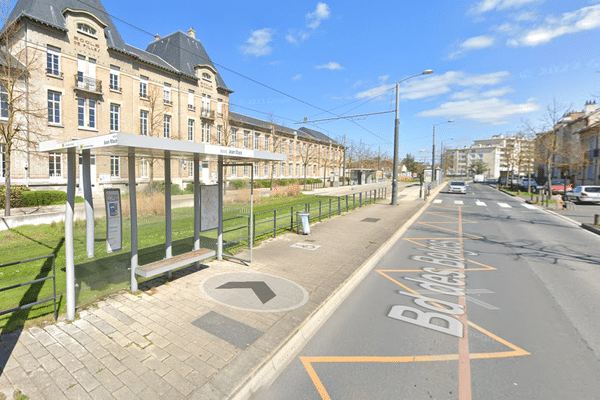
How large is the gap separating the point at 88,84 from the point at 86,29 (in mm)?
4555

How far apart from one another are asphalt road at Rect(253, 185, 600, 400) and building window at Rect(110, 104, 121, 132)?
27.5m

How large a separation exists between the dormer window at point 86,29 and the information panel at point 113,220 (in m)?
26.8

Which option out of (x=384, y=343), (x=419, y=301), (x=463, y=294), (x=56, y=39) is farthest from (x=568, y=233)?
(x=56, y=39)

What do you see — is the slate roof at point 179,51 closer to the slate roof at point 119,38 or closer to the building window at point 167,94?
the slate roof at point 119,38

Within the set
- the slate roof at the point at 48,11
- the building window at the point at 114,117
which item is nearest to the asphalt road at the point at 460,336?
the slate roof at the point at 48,11

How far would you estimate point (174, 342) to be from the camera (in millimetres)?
3742

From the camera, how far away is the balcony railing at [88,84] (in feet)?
77.8

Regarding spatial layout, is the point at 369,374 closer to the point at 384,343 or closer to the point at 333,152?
the point at 384,343

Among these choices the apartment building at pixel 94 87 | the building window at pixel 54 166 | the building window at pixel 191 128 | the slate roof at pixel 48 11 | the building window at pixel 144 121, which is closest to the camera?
the apartment building at pixel 94 87

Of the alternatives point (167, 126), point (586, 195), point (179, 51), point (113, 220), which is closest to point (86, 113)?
point (167, 126)

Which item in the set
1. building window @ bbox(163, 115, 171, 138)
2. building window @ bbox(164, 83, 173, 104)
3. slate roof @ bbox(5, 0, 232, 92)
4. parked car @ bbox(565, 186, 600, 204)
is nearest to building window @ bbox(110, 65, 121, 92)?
slate roof @ bbox(5, 0, 232, 92)

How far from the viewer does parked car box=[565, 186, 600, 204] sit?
968 inches

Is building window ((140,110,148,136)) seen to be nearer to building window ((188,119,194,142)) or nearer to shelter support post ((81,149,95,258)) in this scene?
building window ((188,119,194,142))

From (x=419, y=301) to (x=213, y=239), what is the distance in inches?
234
